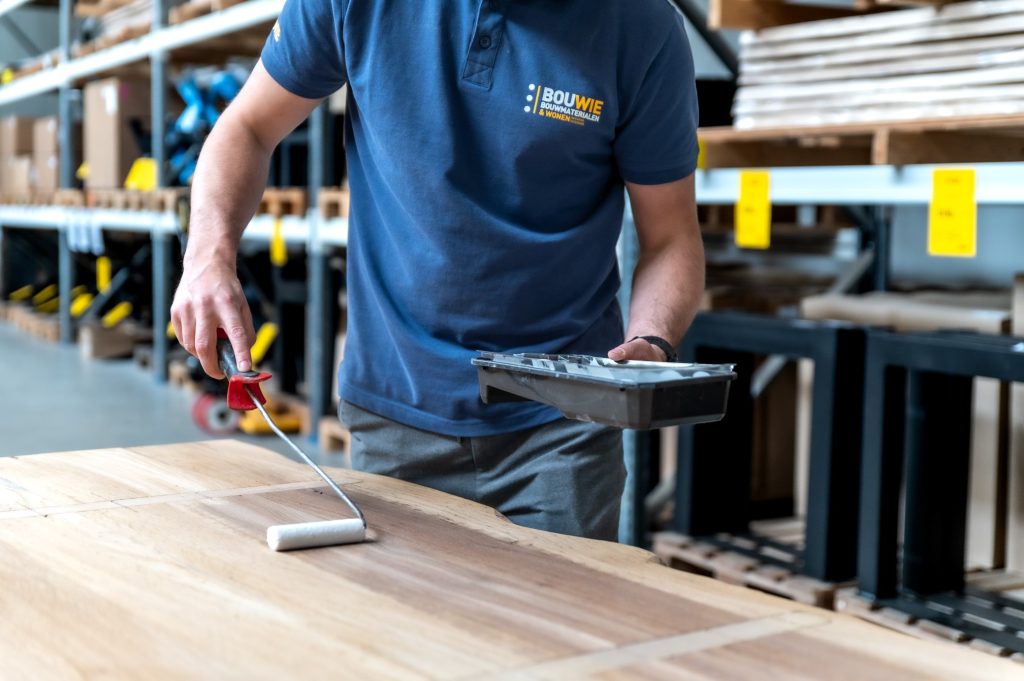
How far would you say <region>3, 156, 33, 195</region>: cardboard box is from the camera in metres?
10.3

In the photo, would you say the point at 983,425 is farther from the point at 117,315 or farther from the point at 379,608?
the point at 117,315

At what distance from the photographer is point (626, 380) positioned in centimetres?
134

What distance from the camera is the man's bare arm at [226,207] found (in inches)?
66.0

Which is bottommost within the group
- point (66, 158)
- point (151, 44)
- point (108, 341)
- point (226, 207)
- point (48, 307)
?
point (108, 341)

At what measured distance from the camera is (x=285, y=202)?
5969mm

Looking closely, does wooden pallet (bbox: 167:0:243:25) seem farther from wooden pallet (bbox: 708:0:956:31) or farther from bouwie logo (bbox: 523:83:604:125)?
bouwie logo (bbox: 523:83:604:125)

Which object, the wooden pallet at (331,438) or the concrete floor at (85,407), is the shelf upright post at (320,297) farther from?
the concrete floor at (85,407)

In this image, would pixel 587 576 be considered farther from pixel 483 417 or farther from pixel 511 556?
pixel 483 417

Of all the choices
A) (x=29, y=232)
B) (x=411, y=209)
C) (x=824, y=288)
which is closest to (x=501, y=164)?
(x=411, y=209)

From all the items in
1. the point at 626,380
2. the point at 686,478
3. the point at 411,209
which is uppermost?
the point at 411,209

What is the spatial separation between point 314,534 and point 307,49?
819 mm

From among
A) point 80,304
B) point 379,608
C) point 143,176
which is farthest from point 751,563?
point 80,304

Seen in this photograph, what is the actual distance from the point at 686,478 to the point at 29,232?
32.0 ft

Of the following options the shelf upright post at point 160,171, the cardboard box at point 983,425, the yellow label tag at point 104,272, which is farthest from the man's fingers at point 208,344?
the yellow label tag at point 104,272
